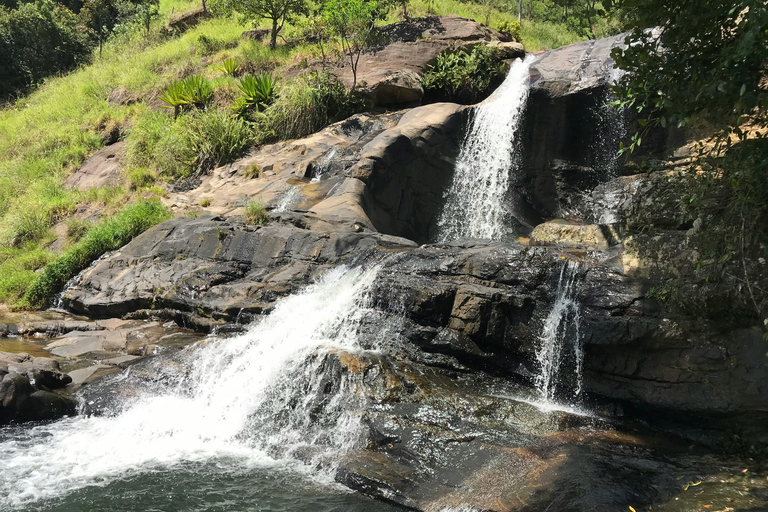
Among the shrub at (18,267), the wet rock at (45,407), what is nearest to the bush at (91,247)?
the shrub at (18,267)

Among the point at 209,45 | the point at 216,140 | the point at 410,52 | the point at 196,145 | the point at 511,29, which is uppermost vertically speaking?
the point at 511,29

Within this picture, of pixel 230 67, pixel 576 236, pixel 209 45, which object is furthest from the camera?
pixel 209 45

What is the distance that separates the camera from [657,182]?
733 centimetres

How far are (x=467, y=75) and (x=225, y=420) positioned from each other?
42.6 ft

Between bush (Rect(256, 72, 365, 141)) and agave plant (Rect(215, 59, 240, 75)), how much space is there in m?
4.66

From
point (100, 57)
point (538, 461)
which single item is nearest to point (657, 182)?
point (538, 461)

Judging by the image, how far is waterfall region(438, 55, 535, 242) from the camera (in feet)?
46.0

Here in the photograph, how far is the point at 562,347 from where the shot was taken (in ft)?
23.1

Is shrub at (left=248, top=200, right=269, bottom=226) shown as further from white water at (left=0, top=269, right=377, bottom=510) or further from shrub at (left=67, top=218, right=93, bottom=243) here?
shrub at (left=67, top=218, right=93, bottom=243)

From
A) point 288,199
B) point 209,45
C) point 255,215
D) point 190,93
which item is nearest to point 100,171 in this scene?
point 190,93

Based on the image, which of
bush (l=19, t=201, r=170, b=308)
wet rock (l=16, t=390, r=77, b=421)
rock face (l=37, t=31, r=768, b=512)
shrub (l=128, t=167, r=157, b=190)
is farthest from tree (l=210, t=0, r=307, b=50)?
wet rock (l=16, t=390, r=77, b=421)

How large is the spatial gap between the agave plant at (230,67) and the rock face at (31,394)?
14.4 m

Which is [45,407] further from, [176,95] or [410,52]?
[410,52]

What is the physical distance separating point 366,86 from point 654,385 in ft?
40.7
